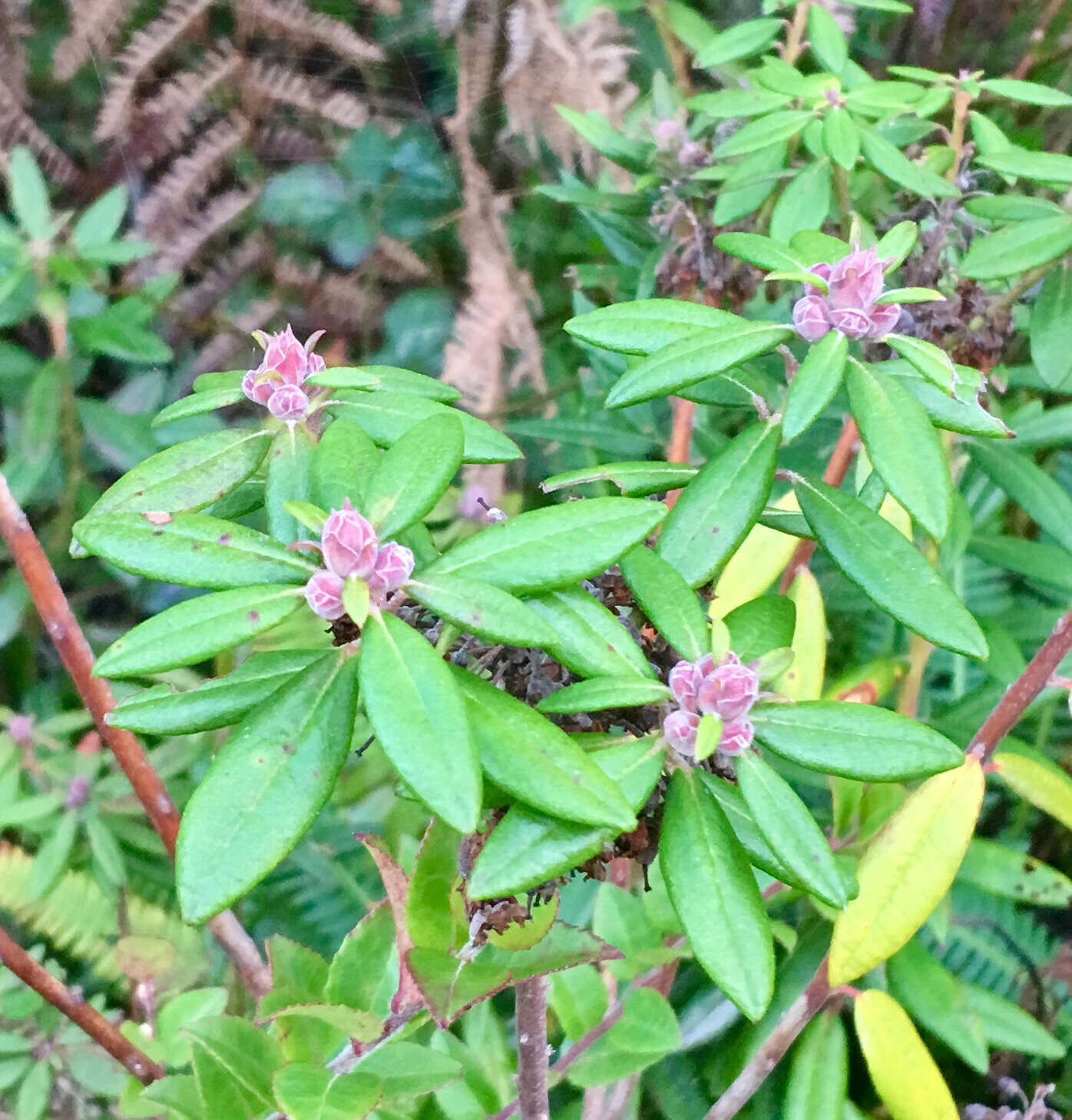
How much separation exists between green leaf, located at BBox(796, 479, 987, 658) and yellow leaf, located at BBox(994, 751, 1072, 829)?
0.32 meters

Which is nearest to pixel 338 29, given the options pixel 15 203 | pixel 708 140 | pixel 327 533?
pixel 15 203

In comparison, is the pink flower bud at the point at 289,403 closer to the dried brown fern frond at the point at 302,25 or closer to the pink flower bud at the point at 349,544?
the pink flower bud at the point at 349,544

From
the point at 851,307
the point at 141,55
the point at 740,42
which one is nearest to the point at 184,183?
the point at 141,55

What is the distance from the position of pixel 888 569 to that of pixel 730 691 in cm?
11

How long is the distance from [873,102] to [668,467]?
0.41m

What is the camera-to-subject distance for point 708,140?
0.91 metres

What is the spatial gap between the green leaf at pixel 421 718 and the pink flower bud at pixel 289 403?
0.42 feet

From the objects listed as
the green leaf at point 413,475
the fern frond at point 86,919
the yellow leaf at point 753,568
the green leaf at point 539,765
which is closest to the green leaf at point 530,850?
the green leaf at point 539,765

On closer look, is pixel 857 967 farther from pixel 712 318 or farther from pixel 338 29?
pixel 338 29

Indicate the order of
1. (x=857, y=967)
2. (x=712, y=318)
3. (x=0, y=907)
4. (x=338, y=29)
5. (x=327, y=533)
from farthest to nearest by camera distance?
1. (x=338, y=29)
2. (x=0, y=907)
3. (x=857, y=967)
4. (x=712, y=318)
5. (x=327, y=533)

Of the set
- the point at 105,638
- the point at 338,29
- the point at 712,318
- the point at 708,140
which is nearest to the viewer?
the point at 712,318

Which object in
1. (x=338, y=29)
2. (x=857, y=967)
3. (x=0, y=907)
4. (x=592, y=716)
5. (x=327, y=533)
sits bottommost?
(x=0, y=907)

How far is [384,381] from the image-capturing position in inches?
17.1

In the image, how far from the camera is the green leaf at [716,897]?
334 millimetres
